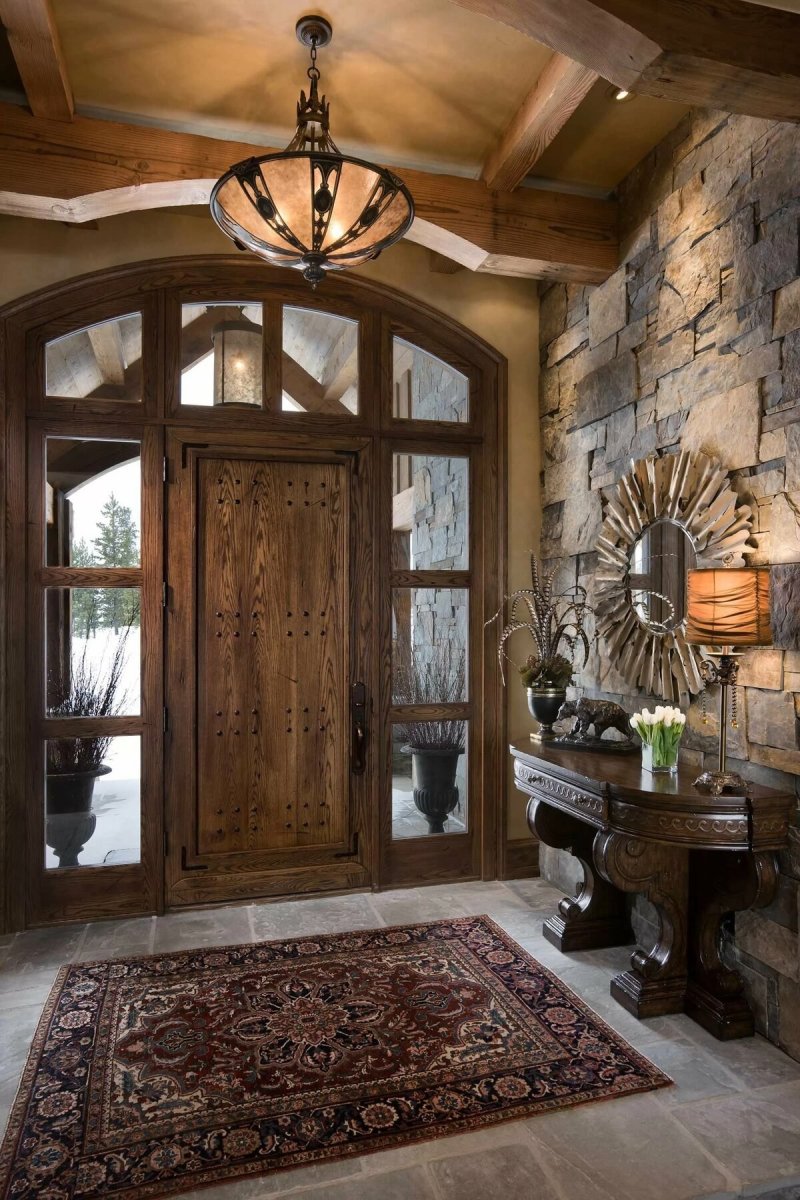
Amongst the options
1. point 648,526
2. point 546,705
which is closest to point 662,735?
point 546,705

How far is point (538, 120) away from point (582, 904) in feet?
10.6

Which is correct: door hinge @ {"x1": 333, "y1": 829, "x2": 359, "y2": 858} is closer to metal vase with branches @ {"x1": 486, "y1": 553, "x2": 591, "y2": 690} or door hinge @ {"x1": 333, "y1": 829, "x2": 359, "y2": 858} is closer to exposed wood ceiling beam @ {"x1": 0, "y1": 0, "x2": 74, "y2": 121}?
metal vase with branches @ {"x1": 486, "y1": 553, "x2": 591, "y2": 690}

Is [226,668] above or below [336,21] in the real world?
below

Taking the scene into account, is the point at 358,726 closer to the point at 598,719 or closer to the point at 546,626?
the point at 546,626

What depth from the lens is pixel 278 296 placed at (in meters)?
3.96

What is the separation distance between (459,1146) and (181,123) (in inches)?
149

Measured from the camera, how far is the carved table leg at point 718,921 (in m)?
2.56

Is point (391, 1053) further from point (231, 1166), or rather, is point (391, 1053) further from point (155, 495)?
point (155, 495)

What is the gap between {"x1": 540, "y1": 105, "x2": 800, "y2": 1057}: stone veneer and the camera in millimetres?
2578

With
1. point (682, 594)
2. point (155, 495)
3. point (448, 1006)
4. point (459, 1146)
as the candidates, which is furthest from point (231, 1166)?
point (155, 495)

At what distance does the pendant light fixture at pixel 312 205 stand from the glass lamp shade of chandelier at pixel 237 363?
53.3 inches

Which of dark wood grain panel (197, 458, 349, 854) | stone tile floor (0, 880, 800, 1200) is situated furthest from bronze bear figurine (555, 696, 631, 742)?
dark wood grain panel (197, 458, 349, 854)

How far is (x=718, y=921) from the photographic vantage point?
2779 millimetres

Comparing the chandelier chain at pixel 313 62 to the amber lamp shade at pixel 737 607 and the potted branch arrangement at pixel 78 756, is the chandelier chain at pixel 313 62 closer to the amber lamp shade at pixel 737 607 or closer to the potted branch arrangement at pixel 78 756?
the amber lamp shade at pixel 737 607
